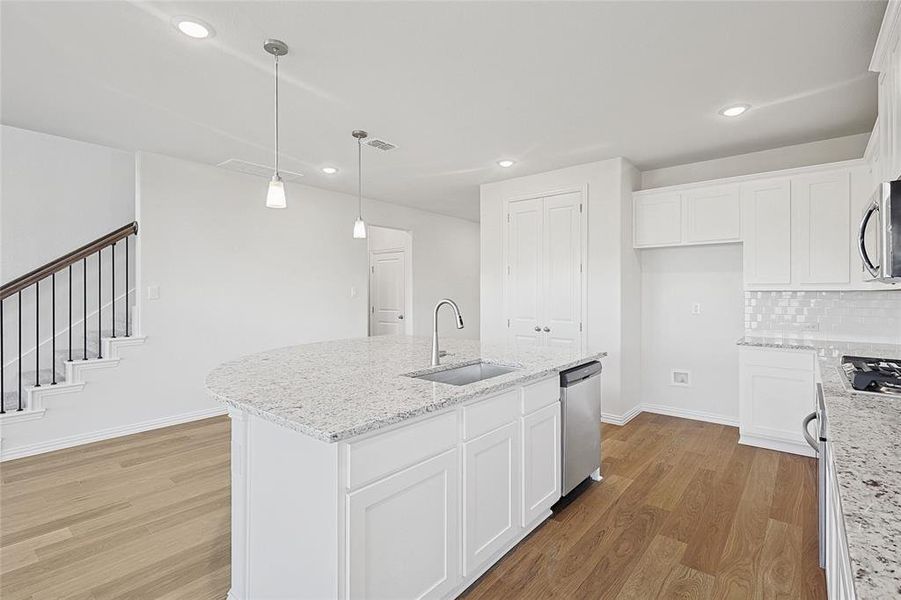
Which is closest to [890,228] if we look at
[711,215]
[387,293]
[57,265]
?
[711,215]

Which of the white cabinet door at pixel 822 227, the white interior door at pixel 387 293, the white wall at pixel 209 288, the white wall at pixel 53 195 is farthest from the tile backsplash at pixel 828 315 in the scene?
the white wall at pixel 53 195

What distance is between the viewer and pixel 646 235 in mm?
4434

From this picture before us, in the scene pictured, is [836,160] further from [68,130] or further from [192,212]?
[68,130]

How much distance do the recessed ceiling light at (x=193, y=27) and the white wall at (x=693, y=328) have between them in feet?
13.6

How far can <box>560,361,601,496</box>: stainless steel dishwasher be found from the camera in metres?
2.63

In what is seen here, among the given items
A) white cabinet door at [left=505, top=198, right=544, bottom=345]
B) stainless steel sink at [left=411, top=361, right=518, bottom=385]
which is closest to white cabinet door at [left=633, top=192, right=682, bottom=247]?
white cabinet door at [left=505, top=198, right=544, bottom=345]

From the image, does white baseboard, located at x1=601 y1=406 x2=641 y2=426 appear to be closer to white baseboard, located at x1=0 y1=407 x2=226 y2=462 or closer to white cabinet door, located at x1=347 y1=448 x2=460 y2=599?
white cabinet door, located at x1=347 y1=448 x2=460 y2=599

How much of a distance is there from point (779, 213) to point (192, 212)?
527 cm

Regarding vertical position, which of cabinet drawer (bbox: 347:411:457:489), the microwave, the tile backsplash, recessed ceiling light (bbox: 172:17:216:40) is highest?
recessed ceiling light (bbox: 172:17:216:40)

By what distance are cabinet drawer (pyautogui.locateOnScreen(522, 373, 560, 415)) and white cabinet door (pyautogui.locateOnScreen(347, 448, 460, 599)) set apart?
602mm

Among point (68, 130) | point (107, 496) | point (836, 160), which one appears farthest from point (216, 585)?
point (836, 160)

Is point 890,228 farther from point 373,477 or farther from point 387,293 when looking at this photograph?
point 387,293

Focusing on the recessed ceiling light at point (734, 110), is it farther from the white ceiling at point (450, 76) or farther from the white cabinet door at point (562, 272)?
the white cabinet door at point (562, 272)

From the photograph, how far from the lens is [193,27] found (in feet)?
7.20
